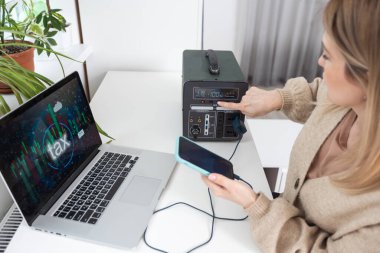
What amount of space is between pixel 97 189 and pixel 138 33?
87 cm

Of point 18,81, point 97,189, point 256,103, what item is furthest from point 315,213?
point 18,81

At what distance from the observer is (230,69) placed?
40.1 inches

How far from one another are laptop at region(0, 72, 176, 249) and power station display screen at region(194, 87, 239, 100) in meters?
0.20

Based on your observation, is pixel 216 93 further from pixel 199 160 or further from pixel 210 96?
pixel 199 160

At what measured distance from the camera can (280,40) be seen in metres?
1.89

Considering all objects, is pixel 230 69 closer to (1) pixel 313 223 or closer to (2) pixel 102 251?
(1) pixel 313 223

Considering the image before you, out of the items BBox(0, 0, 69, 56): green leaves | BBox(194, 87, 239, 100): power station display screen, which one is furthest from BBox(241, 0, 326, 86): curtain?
BBox(0, 0, 69, 56): green leaves

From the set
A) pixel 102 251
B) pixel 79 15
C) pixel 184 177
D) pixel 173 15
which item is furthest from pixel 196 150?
pixel 79 15

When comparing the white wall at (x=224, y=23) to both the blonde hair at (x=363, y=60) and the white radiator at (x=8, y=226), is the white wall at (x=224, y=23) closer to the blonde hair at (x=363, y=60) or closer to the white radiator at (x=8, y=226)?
the blonde hair at (x=363, y=60)

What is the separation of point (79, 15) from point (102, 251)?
1095 millimetres

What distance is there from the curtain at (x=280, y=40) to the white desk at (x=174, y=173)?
0.65 metres

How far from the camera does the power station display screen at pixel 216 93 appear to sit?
37.2 inches

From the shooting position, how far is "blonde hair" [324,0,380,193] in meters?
0.52

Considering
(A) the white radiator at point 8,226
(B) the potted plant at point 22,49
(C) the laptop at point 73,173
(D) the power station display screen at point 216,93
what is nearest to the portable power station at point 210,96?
(D) the power station display screen at point 216,93
